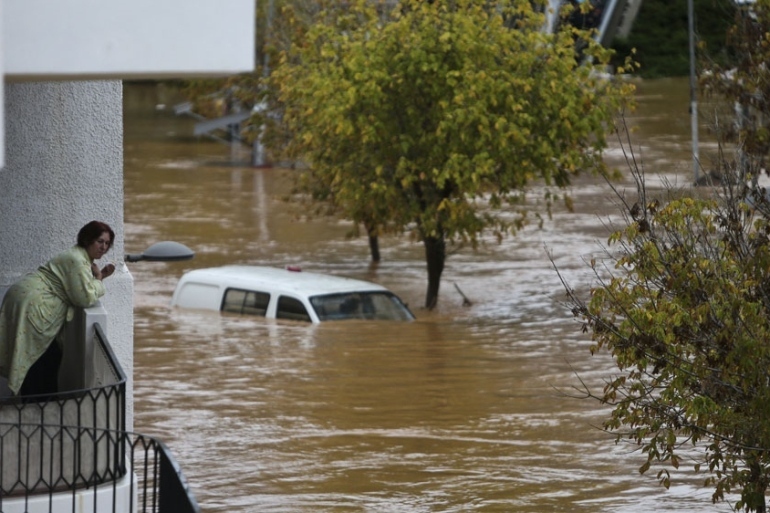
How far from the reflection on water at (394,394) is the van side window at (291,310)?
0.22m

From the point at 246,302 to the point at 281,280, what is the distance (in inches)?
28.2

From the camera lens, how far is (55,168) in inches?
451

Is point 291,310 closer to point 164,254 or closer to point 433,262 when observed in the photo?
point 433,262

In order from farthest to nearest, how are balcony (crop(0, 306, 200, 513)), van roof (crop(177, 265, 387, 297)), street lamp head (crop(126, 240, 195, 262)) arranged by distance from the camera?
van roof (crop(177, 265, 387, 297)) < street lamp head (crop(126, 240, 195, 262)) < balcony (crop(0, 306, 200, 513))

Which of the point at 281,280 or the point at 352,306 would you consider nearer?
the point at 352,306

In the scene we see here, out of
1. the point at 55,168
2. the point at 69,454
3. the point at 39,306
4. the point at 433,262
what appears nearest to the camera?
the point at 69,454

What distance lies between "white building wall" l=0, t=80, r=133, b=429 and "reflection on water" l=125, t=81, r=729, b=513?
3.39 meters

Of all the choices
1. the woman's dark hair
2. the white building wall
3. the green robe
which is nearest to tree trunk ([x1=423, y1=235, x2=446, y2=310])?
the white building wall

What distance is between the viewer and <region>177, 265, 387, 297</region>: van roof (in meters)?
22.4

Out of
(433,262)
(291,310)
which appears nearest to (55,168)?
(291,310)

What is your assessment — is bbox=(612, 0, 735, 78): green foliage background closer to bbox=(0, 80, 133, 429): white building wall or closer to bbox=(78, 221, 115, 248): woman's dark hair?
bbox=(0, 80, 133, 429): white building wall

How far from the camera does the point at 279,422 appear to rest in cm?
1720

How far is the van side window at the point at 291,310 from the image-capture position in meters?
22.2

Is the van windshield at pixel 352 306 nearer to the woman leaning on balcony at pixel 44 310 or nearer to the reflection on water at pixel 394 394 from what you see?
the reflection on water at pixel 394 394
